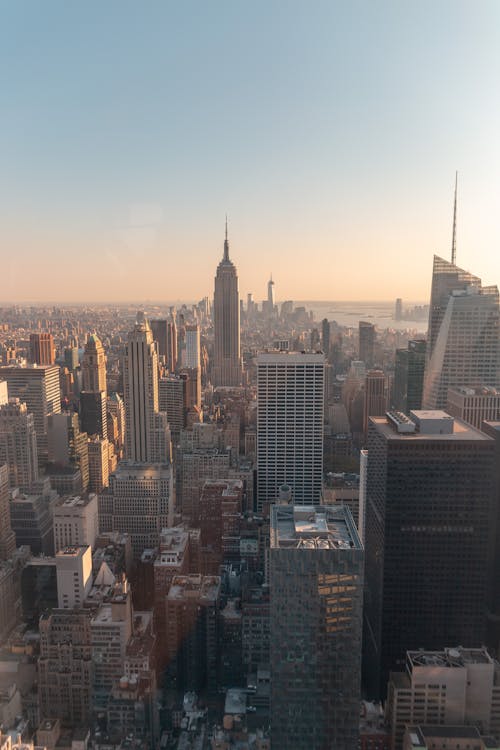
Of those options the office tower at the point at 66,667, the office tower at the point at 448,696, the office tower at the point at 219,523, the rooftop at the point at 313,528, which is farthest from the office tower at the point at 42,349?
the office tower at the point at 448,696

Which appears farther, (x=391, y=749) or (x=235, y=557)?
(x=235, y=557)

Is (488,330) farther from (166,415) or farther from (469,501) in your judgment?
(166,415)

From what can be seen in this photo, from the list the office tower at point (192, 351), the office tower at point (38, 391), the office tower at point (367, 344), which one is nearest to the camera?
the office tower at point (38, 391)

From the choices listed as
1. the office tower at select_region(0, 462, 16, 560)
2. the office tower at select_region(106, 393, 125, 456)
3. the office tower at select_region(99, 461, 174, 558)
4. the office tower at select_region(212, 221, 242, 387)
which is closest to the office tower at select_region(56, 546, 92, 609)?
the office tower at select_region(0, 462, 16, 560)

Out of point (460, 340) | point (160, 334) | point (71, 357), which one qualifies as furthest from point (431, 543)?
point (71, 357)

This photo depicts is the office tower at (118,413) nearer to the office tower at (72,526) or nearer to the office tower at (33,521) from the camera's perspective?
the office tower at (33,521)

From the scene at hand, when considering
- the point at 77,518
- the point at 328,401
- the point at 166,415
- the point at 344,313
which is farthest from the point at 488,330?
the point at 77,518
